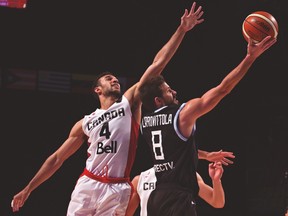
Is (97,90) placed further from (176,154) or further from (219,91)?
(219,91)

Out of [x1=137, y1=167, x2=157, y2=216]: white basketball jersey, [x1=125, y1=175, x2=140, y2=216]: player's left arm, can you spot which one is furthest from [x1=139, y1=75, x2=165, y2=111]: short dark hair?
[x1=125, y1=175, x2=140, y2=216]: player's left arm

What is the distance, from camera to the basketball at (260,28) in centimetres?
384

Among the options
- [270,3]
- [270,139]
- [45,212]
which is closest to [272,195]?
[270,139]

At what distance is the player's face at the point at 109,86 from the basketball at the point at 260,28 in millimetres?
1282

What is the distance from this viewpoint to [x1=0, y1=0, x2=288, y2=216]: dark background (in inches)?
377

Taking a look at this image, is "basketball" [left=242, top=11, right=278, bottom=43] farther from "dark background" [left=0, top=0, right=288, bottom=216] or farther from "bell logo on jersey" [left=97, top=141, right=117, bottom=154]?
"dark background" [left=0, top=0, right=288, bottom=216]

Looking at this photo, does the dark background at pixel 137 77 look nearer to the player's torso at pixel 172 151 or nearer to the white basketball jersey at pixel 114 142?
the white basketball jersey at pixel 114 142

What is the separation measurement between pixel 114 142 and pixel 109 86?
632 millimetres

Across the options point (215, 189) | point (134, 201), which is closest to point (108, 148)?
point (134, 201)

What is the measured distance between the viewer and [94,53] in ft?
32.6

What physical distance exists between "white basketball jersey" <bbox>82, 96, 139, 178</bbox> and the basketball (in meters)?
1.20

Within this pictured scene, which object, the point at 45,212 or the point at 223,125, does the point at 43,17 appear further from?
the point at 223,125

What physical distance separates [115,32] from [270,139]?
4.25 m

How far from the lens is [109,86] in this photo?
4.57 metres
